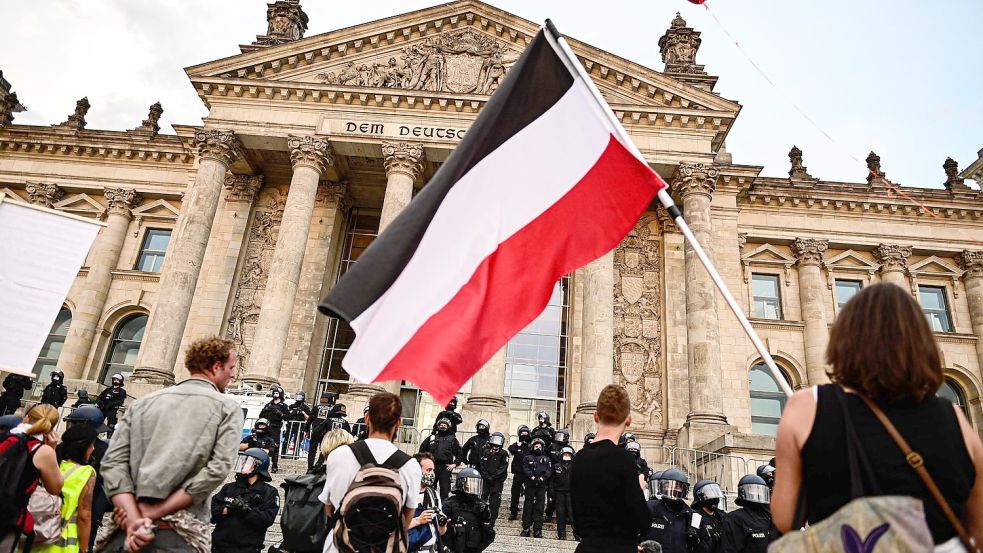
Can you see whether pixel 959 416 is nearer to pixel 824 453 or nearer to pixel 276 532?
pixel 824 453

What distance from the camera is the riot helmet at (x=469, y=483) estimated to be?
746 centimetres

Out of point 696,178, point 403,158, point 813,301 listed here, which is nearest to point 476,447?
point 403,158

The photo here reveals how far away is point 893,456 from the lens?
2.02 metres

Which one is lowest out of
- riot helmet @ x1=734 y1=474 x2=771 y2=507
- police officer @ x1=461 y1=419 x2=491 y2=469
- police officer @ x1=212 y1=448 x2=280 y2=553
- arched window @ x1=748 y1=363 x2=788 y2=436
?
police officer @ x1=212 y1=448 x2=280 y2=553

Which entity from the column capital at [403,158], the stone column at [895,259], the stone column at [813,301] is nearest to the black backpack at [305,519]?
the column capital at [403,158]

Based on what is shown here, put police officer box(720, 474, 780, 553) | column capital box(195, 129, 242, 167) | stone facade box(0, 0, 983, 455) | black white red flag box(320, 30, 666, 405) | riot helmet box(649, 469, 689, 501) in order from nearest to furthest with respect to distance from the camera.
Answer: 1. black white red flag box(320, 30, 666, 405)
2. police officer box(720, 474, 780, 553)
3. riot helmet box(649, 469, 689, 501)
4. stone facade box(0, 0, 983, 455)
5. column capital box(195, 129, 242, 167)

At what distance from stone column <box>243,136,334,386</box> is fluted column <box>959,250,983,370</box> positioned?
2420cm

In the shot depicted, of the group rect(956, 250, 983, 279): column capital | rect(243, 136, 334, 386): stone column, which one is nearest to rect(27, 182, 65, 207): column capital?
rect(243, 136, 334, 386): stone column

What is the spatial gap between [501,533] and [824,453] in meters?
10.2

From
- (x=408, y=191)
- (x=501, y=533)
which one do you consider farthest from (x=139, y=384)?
(x=501, y=533)

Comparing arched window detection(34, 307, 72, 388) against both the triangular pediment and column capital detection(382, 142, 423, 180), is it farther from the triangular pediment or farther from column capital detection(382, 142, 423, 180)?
column capital detection(382, 142, 423, 180)

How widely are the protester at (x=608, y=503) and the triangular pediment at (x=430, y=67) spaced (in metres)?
20.2

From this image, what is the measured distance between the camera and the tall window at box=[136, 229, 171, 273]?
27642 mm

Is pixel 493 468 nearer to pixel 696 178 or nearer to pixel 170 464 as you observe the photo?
pixel 170 464
